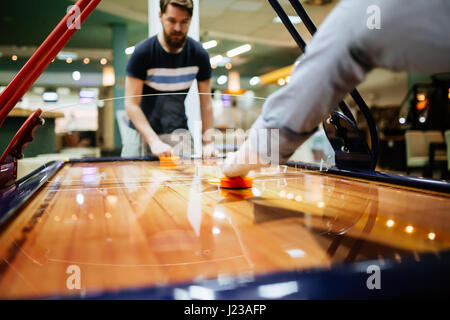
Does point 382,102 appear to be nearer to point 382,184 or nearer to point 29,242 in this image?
point 382,184

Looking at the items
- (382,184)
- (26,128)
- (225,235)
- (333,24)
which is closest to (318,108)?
(333,24)

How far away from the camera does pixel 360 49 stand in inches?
13.6

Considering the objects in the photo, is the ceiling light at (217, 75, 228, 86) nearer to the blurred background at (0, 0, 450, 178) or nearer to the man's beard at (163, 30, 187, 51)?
the blurred background at (0, 0, 450, 178)

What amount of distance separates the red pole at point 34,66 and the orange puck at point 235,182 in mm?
503

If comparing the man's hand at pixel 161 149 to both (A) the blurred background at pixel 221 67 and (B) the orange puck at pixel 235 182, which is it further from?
(B) the orange puck at pixel 235 182

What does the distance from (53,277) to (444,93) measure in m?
7.15

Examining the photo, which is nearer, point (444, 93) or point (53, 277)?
point (53, 277)

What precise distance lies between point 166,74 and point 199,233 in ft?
5.71

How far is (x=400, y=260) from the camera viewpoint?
0.34 metres

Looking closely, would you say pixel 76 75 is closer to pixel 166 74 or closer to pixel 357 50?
pixel 166 74

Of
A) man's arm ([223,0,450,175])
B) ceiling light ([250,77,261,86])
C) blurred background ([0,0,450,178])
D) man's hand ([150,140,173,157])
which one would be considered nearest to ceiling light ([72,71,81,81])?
blurred background ([0,0,450,178])

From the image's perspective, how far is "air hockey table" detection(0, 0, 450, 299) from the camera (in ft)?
0.95

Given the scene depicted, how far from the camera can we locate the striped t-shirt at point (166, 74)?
1.83 m

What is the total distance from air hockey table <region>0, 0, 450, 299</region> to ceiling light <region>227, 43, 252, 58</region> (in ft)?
25.4
